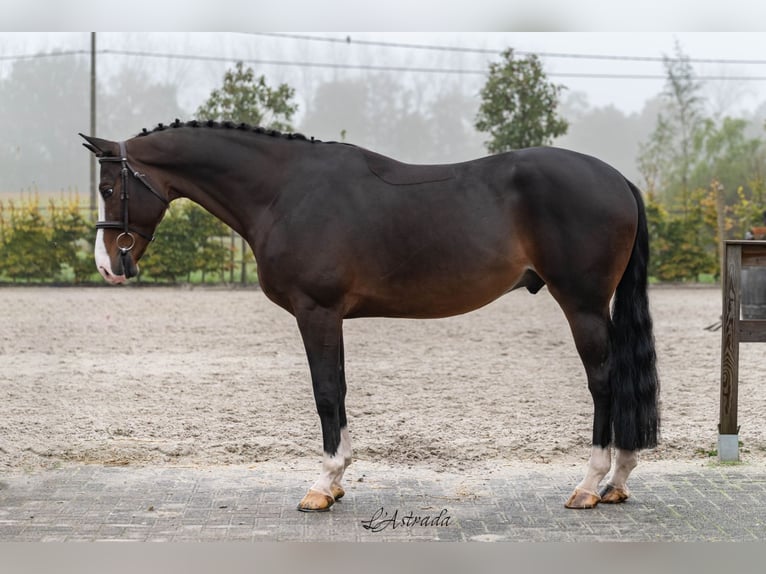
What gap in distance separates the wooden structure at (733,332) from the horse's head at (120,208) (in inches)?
129

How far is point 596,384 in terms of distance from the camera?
4.10 metres

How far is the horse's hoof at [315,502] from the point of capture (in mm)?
3982

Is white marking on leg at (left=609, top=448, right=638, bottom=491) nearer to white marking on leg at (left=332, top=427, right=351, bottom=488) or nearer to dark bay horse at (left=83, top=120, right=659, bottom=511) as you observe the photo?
dark bay horse at (left=83, top=120, right=659, bottom=511)

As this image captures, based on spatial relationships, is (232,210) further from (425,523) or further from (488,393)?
(488,393)

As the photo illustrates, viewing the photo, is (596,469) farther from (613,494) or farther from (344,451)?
(344,451)

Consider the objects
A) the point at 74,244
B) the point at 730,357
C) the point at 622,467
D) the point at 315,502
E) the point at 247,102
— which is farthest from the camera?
the point at 247,102

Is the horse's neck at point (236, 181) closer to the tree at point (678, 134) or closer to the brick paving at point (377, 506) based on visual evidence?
the brick paving at point (377, 506)

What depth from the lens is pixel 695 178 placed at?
28.9 m

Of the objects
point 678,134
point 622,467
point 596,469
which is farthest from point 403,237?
point 678,134

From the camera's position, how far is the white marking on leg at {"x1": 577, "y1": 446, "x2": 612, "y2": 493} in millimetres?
4105

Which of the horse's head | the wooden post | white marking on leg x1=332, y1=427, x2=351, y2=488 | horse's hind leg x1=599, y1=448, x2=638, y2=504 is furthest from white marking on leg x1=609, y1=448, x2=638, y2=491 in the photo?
the horse's head
